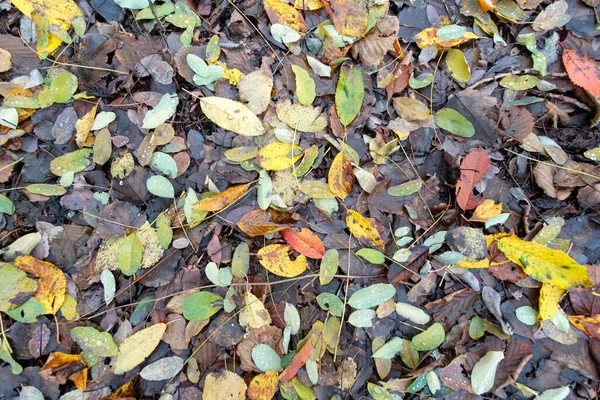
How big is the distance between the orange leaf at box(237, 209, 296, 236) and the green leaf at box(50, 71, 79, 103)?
2.27ft

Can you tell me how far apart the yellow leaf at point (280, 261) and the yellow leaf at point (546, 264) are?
0.63m

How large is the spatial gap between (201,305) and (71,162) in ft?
2.03

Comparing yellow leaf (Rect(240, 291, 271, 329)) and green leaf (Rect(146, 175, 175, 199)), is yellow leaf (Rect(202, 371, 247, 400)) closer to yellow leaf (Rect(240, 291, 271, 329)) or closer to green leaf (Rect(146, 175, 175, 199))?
yellow leaf (Rect(240, 291, 271, 329))

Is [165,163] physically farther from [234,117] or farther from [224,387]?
[224,387]

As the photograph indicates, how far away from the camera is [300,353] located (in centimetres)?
121

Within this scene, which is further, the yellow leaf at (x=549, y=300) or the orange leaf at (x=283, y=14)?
the orange leaf at (x=283, y=14)

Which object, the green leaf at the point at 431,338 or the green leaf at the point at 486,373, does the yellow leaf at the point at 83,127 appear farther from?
the green leaf at the point at 486,373

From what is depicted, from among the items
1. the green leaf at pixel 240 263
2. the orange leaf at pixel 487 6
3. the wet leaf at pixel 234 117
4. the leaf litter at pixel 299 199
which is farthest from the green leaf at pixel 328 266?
the orange leaf at pixel 487 6

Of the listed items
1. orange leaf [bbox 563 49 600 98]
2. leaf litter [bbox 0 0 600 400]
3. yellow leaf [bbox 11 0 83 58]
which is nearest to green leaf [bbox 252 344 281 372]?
leaf litter [bbox 0 0 600 400]

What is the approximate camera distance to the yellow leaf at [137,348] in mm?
1221

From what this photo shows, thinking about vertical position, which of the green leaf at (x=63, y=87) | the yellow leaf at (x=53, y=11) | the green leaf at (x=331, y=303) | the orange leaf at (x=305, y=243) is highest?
the yellow leaf at (x=53, y=11)

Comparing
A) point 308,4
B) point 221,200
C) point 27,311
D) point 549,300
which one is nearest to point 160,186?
point 221,200

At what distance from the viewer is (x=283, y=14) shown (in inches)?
52.1

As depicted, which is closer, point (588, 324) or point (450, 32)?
point (588, 324)
